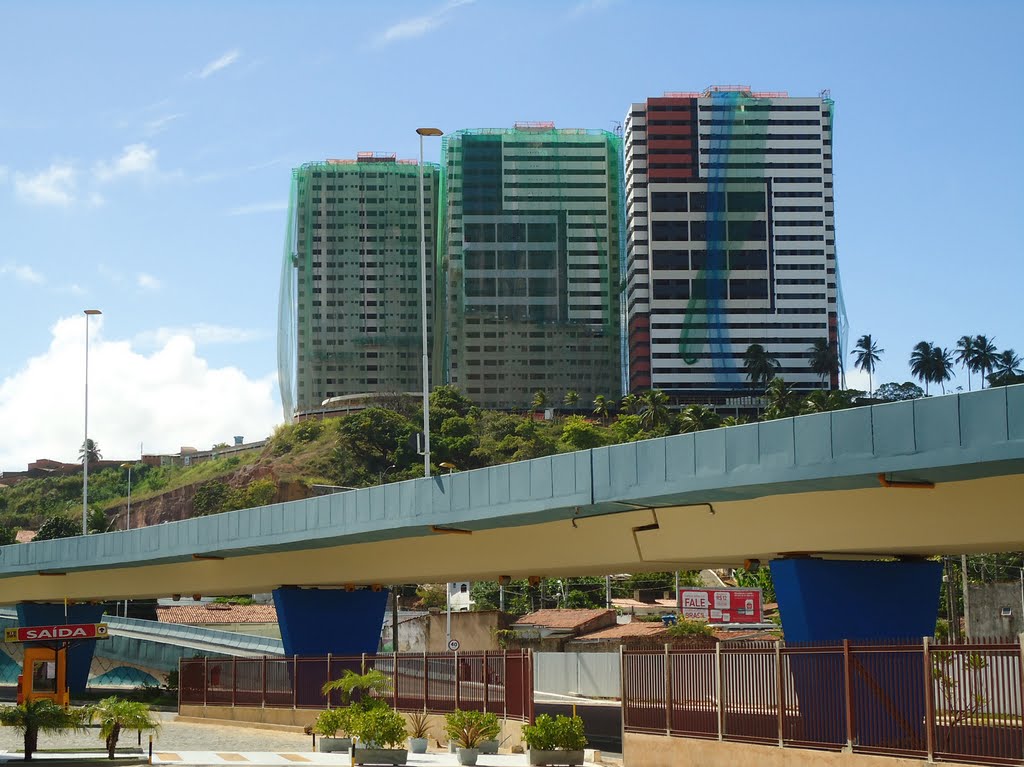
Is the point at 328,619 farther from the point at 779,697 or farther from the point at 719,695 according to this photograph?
the point at 779,697

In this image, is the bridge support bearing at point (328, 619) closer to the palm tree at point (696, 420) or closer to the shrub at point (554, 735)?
the shrub at point (554, 735)

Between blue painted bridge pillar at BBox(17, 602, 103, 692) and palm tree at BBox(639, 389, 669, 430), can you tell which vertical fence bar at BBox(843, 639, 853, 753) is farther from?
palm tree at BBox(639, 389, 669, 430)

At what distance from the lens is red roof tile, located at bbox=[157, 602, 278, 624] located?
104688 millimetres

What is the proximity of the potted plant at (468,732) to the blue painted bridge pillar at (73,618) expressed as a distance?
142 ft

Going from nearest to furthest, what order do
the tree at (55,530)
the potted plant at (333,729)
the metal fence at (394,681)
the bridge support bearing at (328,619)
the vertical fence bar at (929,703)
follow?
the vertical fence bar at (929,703) → the potted plant at (333,729) → the metal fence at (394,681) → the bridge support bearing at (328,619) → the tree at (55,530)

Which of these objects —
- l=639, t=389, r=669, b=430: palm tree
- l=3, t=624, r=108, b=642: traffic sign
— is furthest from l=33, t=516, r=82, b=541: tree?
l=3, t=624, r=108, b=642: traffic sign

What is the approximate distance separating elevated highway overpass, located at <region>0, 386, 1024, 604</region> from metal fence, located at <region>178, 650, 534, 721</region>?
11.6ft

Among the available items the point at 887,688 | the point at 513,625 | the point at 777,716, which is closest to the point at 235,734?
the point at 777,716

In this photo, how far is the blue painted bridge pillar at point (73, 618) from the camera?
224 feet

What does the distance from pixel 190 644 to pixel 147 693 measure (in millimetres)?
16769

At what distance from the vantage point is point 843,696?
72.4 feet

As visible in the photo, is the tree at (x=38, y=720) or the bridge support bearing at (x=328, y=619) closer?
the tree at (x=38, y=720)

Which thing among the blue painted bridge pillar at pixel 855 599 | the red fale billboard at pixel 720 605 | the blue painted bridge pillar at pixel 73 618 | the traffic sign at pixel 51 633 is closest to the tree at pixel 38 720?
the traffic sign at pixel 51 633

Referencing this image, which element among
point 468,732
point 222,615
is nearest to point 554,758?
point 468,732
